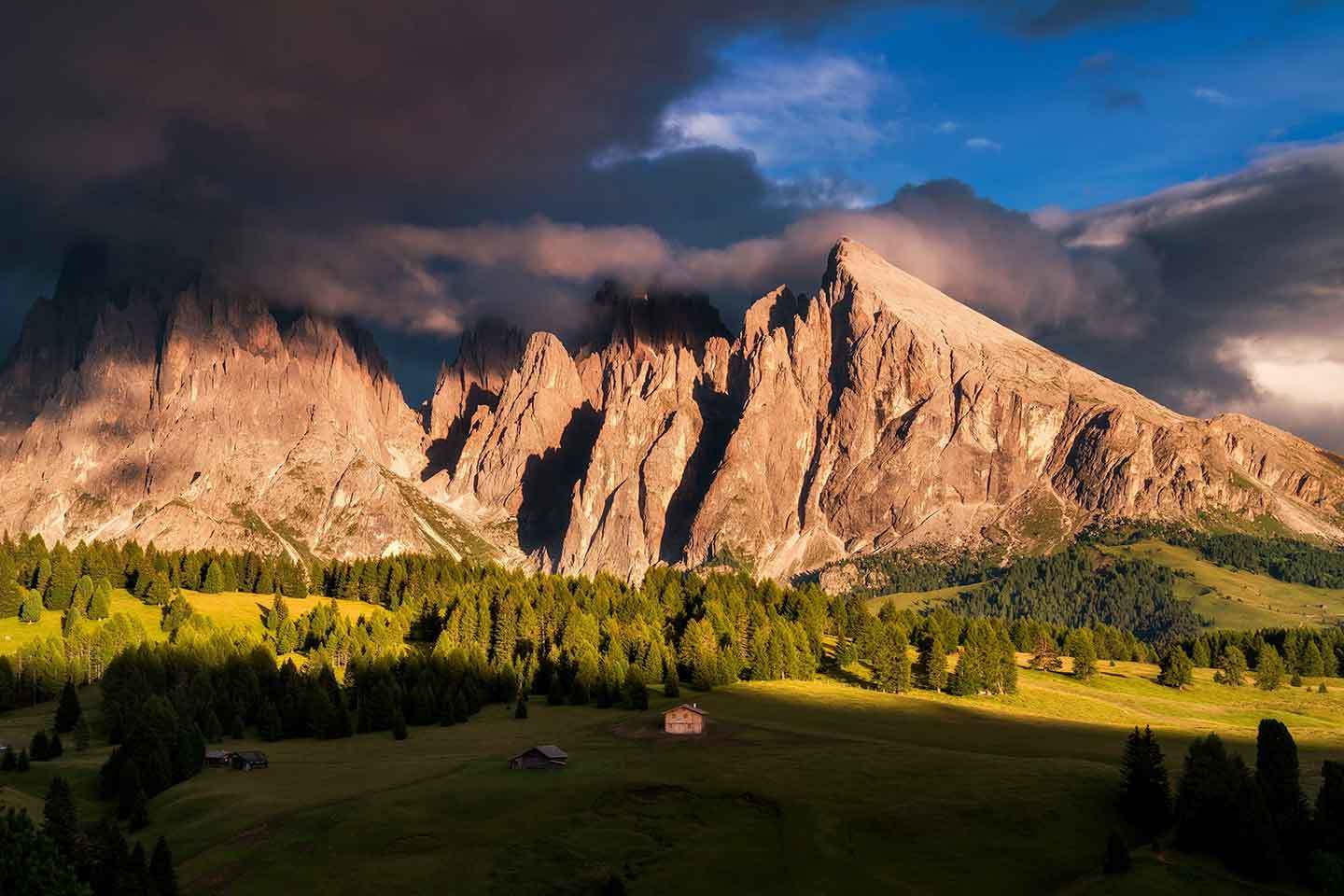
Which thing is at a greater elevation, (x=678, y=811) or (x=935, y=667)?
(x=935, y=667)

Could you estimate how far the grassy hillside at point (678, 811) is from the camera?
72.6m

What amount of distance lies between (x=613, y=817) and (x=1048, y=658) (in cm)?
12776

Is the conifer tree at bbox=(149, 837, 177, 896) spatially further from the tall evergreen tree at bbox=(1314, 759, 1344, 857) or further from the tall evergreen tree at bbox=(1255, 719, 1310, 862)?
the tall evergreen tree at bbox=(1314, 759, 1344, 857)

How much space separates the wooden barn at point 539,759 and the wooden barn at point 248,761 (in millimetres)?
26736

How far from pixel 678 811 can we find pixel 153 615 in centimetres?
12841

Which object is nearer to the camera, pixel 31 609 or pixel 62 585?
A: pixel 31 609

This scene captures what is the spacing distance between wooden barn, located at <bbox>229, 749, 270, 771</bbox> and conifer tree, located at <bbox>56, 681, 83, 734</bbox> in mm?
28595

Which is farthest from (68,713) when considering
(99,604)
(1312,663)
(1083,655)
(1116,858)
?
(1312,663)

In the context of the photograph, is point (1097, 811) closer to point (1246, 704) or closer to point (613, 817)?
point (613, 817)

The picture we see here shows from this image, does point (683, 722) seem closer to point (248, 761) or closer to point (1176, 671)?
point (248, 761)

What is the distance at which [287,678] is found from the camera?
456ft

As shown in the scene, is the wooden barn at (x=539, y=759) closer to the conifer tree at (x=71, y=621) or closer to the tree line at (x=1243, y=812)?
the tree line at (x=1243, y=812)

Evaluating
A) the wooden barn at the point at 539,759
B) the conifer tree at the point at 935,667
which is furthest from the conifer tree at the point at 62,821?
the conifer tree at the point at 935,667

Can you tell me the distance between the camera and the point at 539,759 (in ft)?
321
